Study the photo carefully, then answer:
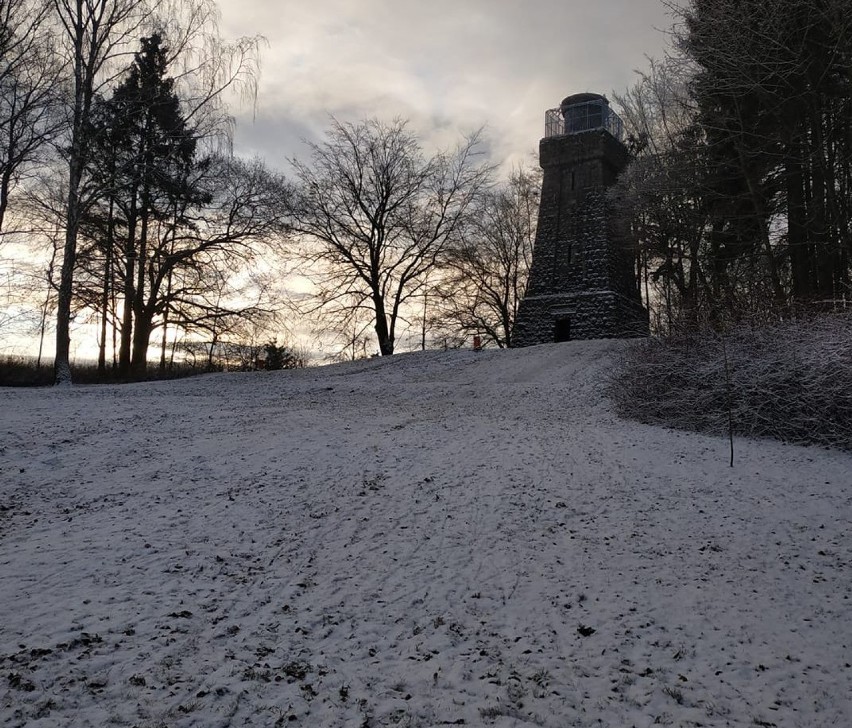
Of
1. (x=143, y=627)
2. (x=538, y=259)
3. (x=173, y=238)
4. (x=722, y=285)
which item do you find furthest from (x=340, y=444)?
(x=538, y=259)

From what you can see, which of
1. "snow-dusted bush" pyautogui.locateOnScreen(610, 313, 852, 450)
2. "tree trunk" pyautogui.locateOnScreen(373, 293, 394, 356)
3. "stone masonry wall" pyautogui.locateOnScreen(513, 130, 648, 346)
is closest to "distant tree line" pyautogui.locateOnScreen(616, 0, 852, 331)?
"snow-dusted bush" pyautogui.locateOnScreen(610, 313, 852, 450)

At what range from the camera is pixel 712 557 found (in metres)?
4.52

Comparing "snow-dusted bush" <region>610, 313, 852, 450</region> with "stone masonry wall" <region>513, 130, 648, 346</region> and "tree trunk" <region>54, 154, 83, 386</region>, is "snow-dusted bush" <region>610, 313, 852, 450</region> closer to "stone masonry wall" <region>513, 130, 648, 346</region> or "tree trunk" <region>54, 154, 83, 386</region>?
"tree trunk" <region>54, 154, 83, 386</region>

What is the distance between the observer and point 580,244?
998 inches

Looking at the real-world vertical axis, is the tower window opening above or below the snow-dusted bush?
above

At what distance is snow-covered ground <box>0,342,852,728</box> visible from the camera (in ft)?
9.30

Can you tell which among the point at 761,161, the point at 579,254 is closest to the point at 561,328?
the point at 579,254

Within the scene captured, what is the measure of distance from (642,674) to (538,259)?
80.9 ft

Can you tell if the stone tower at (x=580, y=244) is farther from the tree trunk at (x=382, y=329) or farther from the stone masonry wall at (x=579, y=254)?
the tree trunk at (x=382, y=329)

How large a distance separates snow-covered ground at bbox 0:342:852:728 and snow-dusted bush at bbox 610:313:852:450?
678 millimetres

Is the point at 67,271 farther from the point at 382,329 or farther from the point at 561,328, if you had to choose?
the point at 561,328

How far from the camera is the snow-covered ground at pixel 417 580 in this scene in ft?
9.30

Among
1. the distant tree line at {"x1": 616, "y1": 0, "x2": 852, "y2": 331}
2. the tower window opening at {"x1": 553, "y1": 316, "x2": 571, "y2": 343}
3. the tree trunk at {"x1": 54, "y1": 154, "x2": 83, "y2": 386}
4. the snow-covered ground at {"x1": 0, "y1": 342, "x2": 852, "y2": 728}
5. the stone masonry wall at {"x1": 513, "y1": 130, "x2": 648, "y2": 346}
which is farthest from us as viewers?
the tower window opening at {"x1": 553, "y1": 316, "x2": 571, "y2": 343}

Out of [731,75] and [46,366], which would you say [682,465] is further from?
[46,366]
